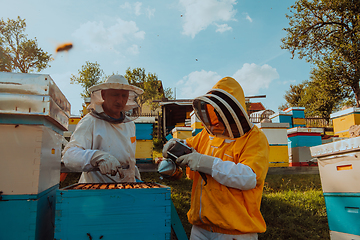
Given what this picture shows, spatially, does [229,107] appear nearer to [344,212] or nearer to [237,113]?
[237,113]

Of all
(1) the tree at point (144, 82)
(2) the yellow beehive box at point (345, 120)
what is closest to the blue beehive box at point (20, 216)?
(2) the yellow beehive box at point (345, 120)

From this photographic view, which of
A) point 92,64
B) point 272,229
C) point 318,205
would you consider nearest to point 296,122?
point 318,205

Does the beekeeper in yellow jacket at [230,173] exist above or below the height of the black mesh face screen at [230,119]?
below

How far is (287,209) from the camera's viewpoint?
14.3 feet

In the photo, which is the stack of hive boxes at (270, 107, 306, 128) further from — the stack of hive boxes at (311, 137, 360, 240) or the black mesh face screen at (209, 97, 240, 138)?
the black mesh face screen at (209, 97, 240, 138)

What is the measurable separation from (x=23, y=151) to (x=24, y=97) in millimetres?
367

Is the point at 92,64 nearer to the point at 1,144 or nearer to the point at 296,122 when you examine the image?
the point at 296,122

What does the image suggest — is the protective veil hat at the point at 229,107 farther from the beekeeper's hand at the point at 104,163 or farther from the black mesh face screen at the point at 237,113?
the beekeeper's hand at the point at 104,163

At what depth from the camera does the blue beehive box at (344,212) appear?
2323 mm

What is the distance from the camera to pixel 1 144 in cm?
149

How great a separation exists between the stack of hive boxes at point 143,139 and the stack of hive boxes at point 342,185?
4.23m

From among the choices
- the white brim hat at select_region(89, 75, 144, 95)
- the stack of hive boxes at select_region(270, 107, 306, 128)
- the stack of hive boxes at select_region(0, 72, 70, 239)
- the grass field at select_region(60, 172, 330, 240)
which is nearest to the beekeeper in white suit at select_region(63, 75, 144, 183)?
the white brim hat at select_region(89, 75, 144, 95)

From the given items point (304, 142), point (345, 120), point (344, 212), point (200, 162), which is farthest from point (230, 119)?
point (345, 120)

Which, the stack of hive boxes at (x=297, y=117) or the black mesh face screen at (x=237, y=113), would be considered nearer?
the black mesh face screen at (x=237, y=113)
